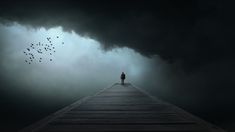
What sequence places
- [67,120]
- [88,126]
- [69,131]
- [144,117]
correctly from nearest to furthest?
[69,131]
[88,126]
[67,120]
[144,117]

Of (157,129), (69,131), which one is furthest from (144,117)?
(69,131)

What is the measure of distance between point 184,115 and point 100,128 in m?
2.66

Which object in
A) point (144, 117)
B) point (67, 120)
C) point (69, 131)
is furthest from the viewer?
point (144, 117)

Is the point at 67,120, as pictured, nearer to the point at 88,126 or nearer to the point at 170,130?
the point at 88,126

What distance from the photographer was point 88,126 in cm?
668

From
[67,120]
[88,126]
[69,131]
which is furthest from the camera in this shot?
[67,120]

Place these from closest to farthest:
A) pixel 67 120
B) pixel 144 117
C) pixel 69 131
A: pixel 69 131, pixel 67 120, pixel 144 117

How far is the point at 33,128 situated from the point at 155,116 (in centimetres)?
343

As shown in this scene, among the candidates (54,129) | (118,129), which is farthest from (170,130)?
(54,129)

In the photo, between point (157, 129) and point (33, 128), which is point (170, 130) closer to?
point (157, 129)

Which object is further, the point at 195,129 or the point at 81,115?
the point at 81,115

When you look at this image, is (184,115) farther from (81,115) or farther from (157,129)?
(81,115)

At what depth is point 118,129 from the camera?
6.34m

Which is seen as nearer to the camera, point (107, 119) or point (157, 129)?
point (157, 129)
